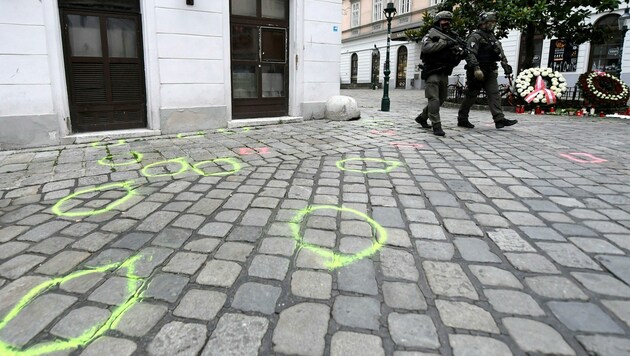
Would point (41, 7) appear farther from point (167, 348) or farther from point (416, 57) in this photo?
point (416, 57)

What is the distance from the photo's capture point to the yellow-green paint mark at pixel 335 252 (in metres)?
2.40

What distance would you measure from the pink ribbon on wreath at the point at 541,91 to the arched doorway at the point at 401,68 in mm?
21573

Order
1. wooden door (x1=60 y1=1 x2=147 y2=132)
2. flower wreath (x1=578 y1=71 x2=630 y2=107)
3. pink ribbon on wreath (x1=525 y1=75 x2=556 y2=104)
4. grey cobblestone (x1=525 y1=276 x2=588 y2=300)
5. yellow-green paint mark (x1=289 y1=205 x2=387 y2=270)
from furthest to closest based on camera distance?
pink ribbon on wreath (x1=525 y1=75 x2=556 y2=104) → flower wreath (x1=578 y1=71 x2=630 y2=107) → wooden door (x1=60 y1=1 x2=147 y2=132) → yellow-green paint mark (x1=289 y1=205 x2=387 y2=270) → grey cobblestone (x1=525 y1=276 x2=588 y2=300)

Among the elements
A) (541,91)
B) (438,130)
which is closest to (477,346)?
(438,130)

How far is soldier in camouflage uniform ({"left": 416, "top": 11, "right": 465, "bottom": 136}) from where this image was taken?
21.0 ft

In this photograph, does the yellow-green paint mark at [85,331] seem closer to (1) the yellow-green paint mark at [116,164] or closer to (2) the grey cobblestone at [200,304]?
(2) the grey cobblestone at [200,304]

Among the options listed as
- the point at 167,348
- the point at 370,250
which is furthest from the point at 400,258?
the point at 167,348

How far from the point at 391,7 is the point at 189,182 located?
9.14 metres

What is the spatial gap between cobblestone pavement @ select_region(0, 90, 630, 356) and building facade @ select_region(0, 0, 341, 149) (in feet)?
4.79

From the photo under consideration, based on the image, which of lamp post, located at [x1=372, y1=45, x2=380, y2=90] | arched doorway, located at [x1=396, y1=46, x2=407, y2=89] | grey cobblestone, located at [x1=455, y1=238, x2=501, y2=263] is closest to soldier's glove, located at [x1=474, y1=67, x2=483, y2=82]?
grey cobblestone, located at [x1=455, y1=238, x2=501, y2=263]

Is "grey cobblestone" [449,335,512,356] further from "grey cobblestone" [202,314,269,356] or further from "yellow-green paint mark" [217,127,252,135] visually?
"yellow-green paint mark" [217,127,252,135]

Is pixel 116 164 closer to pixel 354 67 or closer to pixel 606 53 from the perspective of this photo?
pixel 606 53

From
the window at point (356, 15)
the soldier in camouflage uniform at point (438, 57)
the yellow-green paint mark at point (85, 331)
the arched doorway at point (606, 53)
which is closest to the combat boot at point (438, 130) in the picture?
the soldier in camouflage uniform at point (438, 57)

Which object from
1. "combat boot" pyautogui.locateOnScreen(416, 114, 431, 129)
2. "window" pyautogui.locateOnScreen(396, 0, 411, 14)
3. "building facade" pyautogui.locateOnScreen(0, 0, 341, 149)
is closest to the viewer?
"building facade" pyautogui.locateOnScreen(0, 0, 341, 149)
